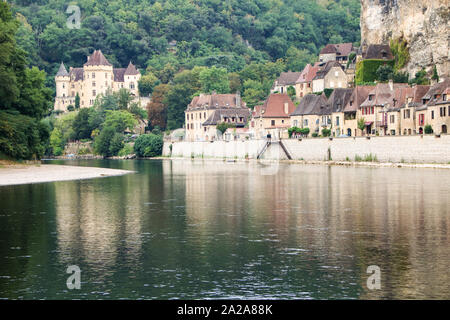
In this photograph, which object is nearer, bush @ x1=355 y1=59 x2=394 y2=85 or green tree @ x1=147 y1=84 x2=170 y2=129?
bush @ x1=355 y1=59 x2=394 y2=85

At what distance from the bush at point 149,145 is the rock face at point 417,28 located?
43373mm

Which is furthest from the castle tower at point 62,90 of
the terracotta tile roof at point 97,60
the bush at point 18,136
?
the bush at point 18,136

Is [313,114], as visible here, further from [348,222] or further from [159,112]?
[348,222]

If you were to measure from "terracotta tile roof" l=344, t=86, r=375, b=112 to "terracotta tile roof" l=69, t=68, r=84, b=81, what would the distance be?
374 ft

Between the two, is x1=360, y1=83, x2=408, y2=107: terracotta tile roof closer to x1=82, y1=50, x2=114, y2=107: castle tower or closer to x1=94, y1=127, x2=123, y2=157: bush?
x1=94, y1=127, x2=123, y2=157: bush

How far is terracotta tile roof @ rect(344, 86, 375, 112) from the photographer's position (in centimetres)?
8750

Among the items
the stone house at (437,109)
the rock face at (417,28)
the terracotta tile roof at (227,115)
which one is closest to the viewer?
the stone house at (437,109)

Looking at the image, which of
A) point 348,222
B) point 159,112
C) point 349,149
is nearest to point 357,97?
point 349,149

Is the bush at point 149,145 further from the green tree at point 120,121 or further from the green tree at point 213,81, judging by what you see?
the green tree at point 213,81

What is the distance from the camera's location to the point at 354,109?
8744cm

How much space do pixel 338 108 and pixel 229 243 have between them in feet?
224

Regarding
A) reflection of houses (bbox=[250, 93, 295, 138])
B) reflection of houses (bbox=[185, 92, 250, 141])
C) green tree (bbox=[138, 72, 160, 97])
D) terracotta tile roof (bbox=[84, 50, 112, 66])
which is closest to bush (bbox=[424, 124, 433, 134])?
reflection of houses (bbox=[250, 93, 295, 138])

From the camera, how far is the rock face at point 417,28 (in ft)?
283
